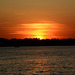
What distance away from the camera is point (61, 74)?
41.8m

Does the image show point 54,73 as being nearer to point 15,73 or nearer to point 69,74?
point 69,74

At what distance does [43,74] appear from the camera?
4166cm

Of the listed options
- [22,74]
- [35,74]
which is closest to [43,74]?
[35,74]

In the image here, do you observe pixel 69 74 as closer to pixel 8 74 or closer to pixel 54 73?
pixel 54 73

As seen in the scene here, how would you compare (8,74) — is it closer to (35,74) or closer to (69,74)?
(35,74)

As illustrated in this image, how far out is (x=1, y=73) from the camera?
43281 millimetres

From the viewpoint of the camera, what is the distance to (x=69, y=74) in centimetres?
4175

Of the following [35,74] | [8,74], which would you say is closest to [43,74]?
[35,74]

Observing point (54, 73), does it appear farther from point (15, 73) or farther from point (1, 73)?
point (1, 73)

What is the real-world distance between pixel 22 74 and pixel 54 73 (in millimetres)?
6487

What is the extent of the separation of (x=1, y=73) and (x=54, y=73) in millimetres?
10795

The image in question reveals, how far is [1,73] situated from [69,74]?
13737 mm

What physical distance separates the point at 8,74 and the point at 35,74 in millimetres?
5328

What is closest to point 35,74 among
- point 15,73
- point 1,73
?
point 15,73
